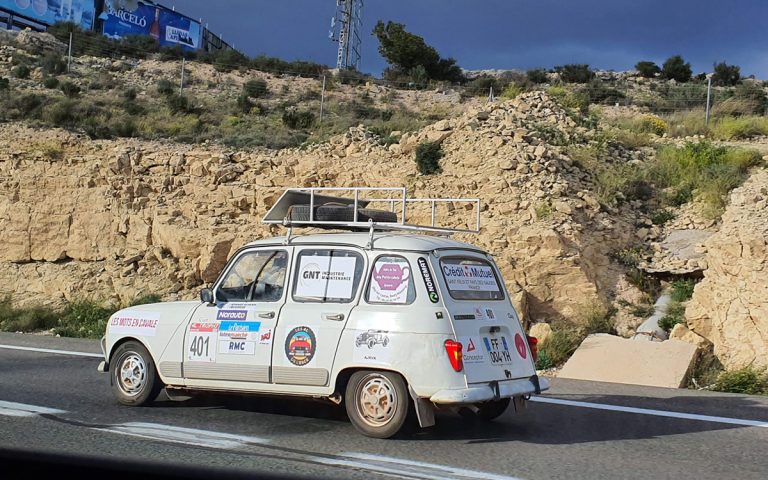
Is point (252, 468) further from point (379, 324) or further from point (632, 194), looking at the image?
point (632, 194)

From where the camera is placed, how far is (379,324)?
729 cm

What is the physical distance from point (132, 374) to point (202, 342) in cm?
115

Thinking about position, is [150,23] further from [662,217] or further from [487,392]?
[487,392]

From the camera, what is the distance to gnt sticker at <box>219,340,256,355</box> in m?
7.93

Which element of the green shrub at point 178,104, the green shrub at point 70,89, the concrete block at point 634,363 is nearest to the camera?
the concrete block at point 634,363

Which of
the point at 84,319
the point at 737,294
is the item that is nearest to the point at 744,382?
the point at 737,294

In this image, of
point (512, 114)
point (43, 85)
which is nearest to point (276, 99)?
point (43, 85)

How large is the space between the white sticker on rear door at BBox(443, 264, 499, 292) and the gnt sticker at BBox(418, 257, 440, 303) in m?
0.20

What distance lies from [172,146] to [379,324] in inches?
759

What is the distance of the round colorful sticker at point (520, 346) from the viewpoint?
309 inches

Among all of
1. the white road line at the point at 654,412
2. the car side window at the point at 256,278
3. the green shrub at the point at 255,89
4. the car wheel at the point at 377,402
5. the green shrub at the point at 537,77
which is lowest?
the white road line at the point at 654,412

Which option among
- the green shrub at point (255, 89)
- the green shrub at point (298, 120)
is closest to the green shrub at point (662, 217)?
the green shrub at point (298, 120)

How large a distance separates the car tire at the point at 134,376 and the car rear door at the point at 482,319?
345 cm

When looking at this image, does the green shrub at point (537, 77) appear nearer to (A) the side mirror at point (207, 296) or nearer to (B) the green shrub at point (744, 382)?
(B) the green shrub at point (744, 382)
